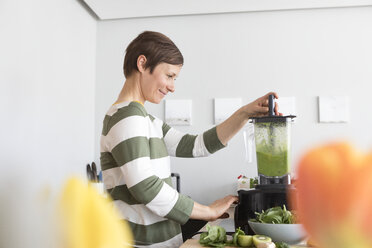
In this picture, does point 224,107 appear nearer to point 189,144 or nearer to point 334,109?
point 334,109

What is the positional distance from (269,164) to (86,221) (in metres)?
0.94

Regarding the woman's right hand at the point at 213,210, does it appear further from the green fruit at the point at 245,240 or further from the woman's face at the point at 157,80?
the woman's face at the point at 157,80

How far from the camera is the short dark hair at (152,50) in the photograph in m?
1.02

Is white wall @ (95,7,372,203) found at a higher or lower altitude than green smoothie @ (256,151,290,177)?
higher

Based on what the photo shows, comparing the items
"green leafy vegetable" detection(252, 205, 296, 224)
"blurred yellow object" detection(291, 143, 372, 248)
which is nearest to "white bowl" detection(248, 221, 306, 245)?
"green leafy vegetable" detection(252, 205, 296, 224)

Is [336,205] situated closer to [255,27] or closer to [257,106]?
[257,106]

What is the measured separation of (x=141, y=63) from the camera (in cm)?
103

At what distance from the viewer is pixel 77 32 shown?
2.15 m

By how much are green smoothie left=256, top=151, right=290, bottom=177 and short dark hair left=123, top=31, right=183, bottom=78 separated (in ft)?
1.20

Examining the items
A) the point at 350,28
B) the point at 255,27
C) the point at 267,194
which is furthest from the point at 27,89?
the point at 350,28

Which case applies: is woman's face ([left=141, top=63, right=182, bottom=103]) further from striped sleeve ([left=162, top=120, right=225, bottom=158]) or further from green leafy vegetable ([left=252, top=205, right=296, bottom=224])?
green leafy vegetable ([left=252, top=205, right=296, bottom=224])

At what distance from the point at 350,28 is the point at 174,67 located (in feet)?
5.44

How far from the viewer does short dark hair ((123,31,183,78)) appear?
1018mm

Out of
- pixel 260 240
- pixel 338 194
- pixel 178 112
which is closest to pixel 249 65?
pixel 178 112
